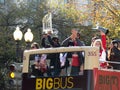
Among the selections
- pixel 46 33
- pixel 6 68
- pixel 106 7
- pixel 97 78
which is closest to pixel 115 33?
pixel 106 7

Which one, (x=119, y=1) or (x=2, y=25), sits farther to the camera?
(x=2, y=25)

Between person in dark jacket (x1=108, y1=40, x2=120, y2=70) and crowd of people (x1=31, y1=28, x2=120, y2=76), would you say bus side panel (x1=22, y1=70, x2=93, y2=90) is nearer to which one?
crowd of people (x1=31, y1=28, x2=120, y2=76)

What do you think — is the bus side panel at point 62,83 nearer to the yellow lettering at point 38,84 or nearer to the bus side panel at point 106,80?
the yellow lettering at point 38,84

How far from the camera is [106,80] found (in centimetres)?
1215

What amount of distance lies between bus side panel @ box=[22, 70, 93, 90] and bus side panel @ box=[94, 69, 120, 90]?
5.4 inches

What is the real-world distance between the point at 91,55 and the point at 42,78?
1.40m

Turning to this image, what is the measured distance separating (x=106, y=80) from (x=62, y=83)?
A: 1.03m

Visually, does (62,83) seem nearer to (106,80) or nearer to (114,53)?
(106,80)

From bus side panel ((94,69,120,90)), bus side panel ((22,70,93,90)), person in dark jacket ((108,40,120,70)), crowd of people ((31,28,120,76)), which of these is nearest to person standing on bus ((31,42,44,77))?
crowd of people ((31,28,120,76))

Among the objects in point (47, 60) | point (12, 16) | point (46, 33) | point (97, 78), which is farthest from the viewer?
point (12, 16)

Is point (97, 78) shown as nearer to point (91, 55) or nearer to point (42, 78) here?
point (91, 55)

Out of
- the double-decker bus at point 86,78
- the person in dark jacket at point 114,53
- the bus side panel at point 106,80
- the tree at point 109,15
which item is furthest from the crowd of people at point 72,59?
the tree at point 109,15

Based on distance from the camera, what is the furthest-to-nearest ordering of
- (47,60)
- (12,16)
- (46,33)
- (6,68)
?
(12,16)
(6,68)
(46,33)
(47,60)

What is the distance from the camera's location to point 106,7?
3036 centimetres
